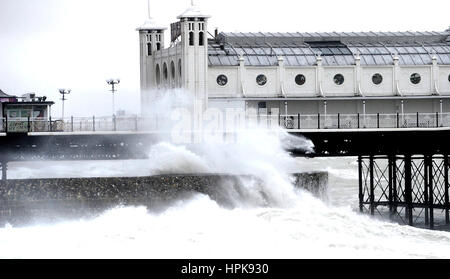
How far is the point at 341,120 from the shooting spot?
263 ft

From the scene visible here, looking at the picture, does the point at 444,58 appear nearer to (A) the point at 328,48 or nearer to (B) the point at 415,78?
(B) the point at 415,78

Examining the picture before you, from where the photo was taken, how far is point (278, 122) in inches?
3095

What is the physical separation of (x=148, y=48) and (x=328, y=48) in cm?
1035

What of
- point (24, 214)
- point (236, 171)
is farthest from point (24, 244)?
point (236, 171)

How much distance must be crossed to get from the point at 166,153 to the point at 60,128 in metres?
5.60

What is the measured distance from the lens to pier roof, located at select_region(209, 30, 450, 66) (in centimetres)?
8306

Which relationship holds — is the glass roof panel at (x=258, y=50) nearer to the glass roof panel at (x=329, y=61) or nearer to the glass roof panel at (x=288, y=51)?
the glass roof panel at (x=288, y=51)

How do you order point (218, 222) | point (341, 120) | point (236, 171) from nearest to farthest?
point (218, 222) → point (236, 171) → point (341, 120)

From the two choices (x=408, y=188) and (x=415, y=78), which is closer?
(x=408, y=188)

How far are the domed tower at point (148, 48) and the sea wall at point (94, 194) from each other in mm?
17508

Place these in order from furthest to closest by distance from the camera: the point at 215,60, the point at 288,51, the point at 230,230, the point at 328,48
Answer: the point at 328,48 < the point at 288,51 < the point at 215,60 < the point at 230,230

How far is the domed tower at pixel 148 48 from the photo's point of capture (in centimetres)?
8569

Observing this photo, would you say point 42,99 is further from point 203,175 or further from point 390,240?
point 390,240

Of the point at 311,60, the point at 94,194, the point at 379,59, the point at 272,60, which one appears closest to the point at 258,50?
the point at 272,60
